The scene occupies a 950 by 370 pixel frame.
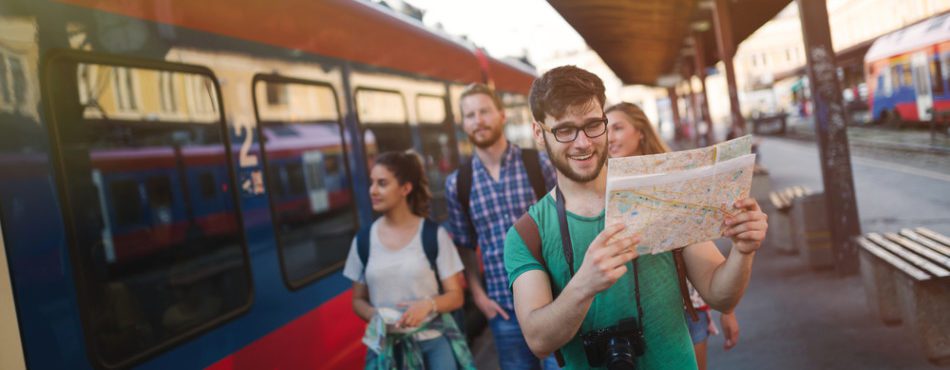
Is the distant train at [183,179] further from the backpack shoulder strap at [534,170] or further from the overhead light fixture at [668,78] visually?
the overhead light fixture at [668,78]

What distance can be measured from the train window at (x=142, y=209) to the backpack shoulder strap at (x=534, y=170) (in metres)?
1.39

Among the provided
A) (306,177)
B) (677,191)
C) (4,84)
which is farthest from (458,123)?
(677,191)

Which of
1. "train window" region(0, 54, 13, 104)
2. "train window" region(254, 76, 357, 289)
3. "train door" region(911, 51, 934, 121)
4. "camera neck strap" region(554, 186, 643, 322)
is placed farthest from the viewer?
"train door" region(911, 51, 934, 121)

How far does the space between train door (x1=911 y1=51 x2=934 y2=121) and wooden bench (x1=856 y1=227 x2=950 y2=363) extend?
18.9 metres

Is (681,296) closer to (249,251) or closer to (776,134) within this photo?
(249,251)

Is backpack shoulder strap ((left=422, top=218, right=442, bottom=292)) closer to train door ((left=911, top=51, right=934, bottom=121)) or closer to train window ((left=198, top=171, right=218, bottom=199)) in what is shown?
train window ((left=198, top=171, right=218, bottom=199))

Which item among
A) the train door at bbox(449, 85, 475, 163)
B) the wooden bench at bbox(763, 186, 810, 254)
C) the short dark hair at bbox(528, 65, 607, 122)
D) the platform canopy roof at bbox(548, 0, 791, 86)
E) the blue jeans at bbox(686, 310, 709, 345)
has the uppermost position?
the platform canopy roof at bbox(548, 0, 791, 86)

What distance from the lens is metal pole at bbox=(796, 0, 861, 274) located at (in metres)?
6.57

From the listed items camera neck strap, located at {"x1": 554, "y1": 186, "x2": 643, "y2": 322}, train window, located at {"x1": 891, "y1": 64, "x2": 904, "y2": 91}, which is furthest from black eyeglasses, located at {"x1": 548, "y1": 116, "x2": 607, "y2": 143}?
train window, located at {"x1": 891, "y1": 64, "x2": 904, "y2": 91}

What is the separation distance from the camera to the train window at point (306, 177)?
3.81m

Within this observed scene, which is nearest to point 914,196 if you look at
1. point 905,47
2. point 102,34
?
point 102,34

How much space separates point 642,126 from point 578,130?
1761 millimetres

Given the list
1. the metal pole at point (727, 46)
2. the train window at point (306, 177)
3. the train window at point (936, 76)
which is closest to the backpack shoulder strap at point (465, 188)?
the train window at point (306, 177)

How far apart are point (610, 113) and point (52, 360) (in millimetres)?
2480
